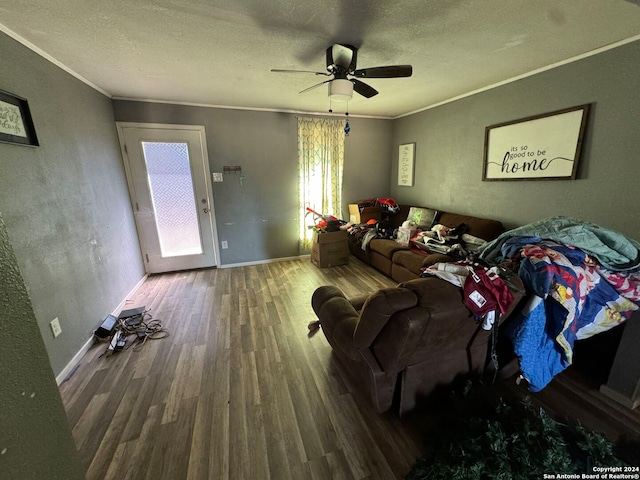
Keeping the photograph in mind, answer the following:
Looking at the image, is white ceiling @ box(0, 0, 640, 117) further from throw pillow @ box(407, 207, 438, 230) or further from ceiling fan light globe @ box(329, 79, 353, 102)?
throw pillow @ box(407, 207, 438, 230)

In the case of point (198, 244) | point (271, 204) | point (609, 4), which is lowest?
point (198, 244)

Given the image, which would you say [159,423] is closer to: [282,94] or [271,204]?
[271,204]

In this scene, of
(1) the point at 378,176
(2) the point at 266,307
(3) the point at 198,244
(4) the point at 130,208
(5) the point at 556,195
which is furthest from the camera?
(1) the point at 378,176

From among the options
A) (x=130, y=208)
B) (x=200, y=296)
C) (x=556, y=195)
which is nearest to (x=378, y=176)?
(x=556, y=195)

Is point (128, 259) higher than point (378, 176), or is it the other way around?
point (378, 176)

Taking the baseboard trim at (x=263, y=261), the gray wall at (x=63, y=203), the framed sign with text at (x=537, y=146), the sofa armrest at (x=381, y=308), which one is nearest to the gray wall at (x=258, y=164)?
the baseboard trim at (x=263, y=261)

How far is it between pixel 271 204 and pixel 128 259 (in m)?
2.00

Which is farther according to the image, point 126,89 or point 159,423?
point 126,89

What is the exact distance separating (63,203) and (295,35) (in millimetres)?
2231

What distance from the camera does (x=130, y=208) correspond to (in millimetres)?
3334

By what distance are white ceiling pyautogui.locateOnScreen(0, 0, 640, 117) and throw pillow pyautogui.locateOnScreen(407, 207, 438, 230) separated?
65.2 inches

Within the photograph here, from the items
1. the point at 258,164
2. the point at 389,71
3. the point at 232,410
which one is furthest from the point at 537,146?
the point at 232,410

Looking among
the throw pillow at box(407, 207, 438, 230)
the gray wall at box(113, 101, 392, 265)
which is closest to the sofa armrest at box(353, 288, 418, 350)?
the throw pillow at box(407, 207, 438, 230)

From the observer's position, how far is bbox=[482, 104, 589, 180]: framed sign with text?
2259 mm
